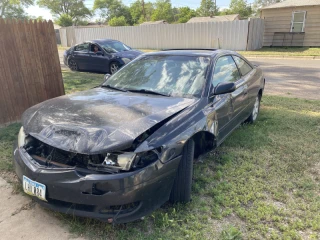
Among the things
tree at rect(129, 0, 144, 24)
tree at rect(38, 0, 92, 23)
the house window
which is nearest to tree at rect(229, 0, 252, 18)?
tree at rect(129, 0, 144, 24)

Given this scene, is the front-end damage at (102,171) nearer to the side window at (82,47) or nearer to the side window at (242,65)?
the side window at (242,65)

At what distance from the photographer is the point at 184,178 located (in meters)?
2.76

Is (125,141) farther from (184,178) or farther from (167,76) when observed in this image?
(167,76)

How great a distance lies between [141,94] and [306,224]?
223 centimetres

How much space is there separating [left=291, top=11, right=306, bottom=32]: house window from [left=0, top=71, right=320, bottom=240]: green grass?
1781cm

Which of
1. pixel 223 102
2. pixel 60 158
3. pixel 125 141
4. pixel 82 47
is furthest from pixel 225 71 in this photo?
pixel 82 47

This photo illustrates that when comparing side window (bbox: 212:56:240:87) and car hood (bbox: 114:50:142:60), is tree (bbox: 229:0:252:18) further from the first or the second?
side window (bbox: 212:56:240:87)

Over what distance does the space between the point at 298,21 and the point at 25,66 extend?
20033 mm

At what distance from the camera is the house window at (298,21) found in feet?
64.0

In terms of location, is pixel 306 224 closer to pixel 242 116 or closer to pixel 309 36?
pixel 242 116

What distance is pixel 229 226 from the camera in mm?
2609

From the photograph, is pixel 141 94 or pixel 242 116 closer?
pixel 141 94

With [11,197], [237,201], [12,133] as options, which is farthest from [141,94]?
[12,133]

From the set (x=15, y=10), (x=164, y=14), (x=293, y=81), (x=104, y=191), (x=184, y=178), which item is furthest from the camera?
(x=164, y=14)
